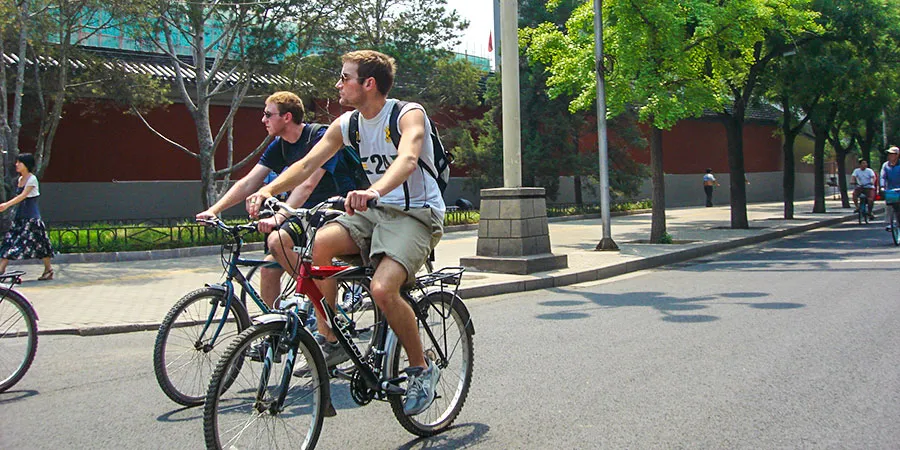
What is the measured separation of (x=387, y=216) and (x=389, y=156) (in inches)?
11.9

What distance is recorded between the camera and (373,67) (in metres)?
3.94

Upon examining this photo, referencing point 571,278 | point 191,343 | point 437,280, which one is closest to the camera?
point 437,280

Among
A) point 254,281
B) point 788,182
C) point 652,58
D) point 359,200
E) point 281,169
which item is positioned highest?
point 652,58

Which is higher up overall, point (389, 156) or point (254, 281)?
point (389, 156)

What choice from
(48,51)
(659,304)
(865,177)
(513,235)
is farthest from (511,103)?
(865,177)

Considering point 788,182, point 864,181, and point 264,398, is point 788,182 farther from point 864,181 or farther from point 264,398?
point 264,398

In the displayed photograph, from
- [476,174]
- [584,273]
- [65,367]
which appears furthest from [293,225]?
[476,174]

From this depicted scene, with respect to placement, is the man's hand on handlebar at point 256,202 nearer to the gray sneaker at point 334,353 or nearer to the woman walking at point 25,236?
the gray sneaker at point 334,353

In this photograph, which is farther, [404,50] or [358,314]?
[404,50]

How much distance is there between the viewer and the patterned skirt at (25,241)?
10914mm

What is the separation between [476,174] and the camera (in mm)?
27391

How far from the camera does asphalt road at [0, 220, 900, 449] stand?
13.8ft

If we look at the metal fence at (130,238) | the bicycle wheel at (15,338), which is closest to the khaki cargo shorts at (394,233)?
the bicycle wheel at (15,338)

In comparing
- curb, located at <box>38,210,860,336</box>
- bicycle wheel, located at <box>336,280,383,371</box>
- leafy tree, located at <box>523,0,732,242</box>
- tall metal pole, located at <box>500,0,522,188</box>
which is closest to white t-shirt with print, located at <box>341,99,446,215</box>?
bicycle wheel, located at <box>336,280,383,371</box>
